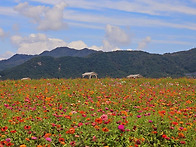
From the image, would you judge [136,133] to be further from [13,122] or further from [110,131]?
[13,122]

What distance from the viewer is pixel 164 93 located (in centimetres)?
1217

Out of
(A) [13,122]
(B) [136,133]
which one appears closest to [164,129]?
(B) [136,133]

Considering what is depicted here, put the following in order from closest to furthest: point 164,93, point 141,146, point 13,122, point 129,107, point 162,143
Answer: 1. point 141,146
2. point 162,143
3. point 13,122
4. point 129,107
5. point 164,93

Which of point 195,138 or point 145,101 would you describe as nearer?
point 195,138

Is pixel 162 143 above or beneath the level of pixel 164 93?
beneath

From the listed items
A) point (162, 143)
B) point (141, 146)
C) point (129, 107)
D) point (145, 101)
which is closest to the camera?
point (141, 146)

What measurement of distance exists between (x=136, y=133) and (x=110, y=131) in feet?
2.03

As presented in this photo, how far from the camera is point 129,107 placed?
959cm

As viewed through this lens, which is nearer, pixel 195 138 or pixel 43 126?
pixel 195 138

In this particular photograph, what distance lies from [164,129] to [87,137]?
1923 millimetres

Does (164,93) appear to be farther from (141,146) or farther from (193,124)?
(141,146)

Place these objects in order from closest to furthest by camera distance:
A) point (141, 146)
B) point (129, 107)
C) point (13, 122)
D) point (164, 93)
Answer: point (141, 146), point (13, 122), point (129, 107), point (164, 93)

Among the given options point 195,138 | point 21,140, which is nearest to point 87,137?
point 21,140

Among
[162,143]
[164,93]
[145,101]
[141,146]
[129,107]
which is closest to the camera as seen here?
[141,146]
